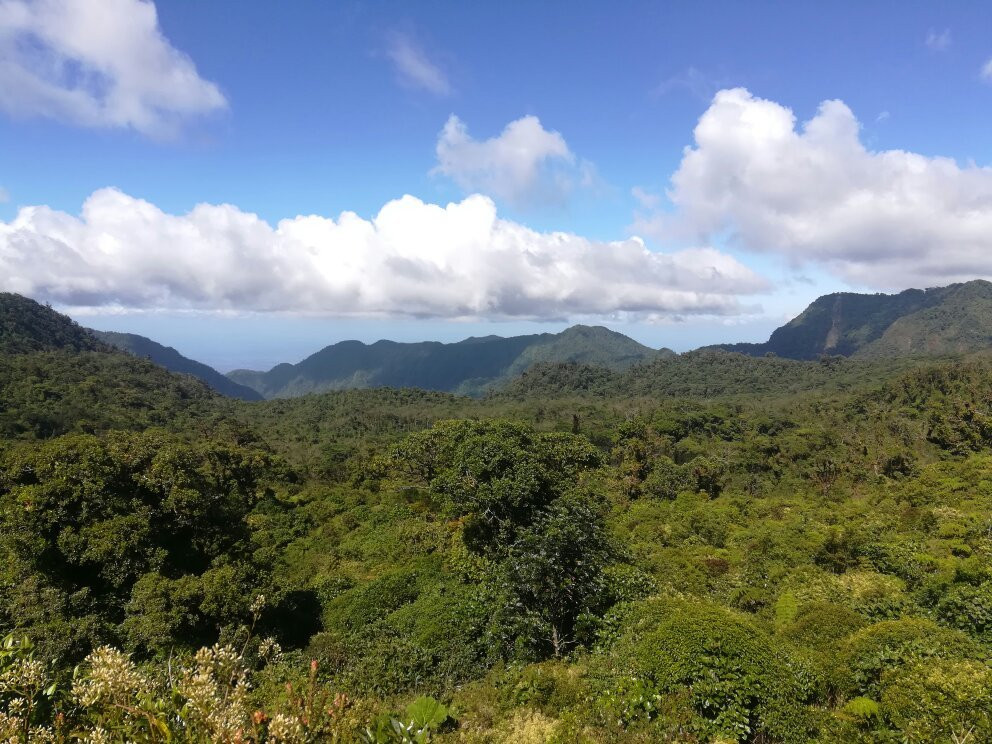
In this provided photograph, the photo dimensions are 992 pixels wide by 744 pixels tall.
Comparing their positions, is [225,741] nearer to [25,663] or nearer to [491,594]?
[25,663]

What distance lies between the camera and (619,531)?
103 ft

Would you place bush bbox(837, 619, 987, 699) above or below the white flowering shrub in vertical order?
below

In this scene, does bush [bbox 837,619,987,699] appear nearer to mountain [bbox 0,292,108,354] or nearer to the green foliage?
the green foliage

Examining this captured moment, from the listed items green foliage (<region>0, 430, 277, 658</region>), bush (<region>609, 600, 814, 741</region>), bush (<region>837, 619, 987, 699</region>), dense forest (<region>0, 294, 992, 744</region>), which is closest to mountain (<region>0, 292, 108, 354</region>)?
dense forest (<region>0, 294, 992, 744</region>)

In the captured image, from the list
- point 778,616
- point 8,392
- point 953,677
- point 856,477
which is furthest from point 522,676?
point 8,392

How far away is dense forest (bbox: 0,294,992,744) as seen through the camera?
16.4 feet

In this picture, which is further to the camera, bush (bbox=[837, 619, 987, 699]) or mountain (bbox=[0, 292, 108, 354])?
mountain (bbox=[0, 292, 108, 354])

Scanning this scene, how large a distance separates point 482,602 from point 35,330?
150758 millimetres

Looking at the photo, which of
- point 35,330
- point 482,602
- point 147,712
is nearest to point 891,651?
point 482,602

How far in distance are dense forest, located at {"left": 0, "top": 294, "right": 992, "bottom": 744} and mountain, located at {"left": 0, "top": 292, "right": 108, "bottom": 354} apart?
10480 cm

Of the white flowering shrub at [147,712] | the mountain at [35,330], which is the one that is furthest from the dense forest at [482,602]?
the mountain at [35,330]

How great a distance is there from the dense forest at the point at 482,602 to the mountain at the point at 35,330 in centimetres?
10480

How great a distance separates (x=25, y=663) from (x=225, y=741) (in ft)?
4.99

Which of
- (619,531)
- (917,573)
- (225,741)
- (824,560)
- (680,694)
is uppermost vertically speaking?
(225,741)
